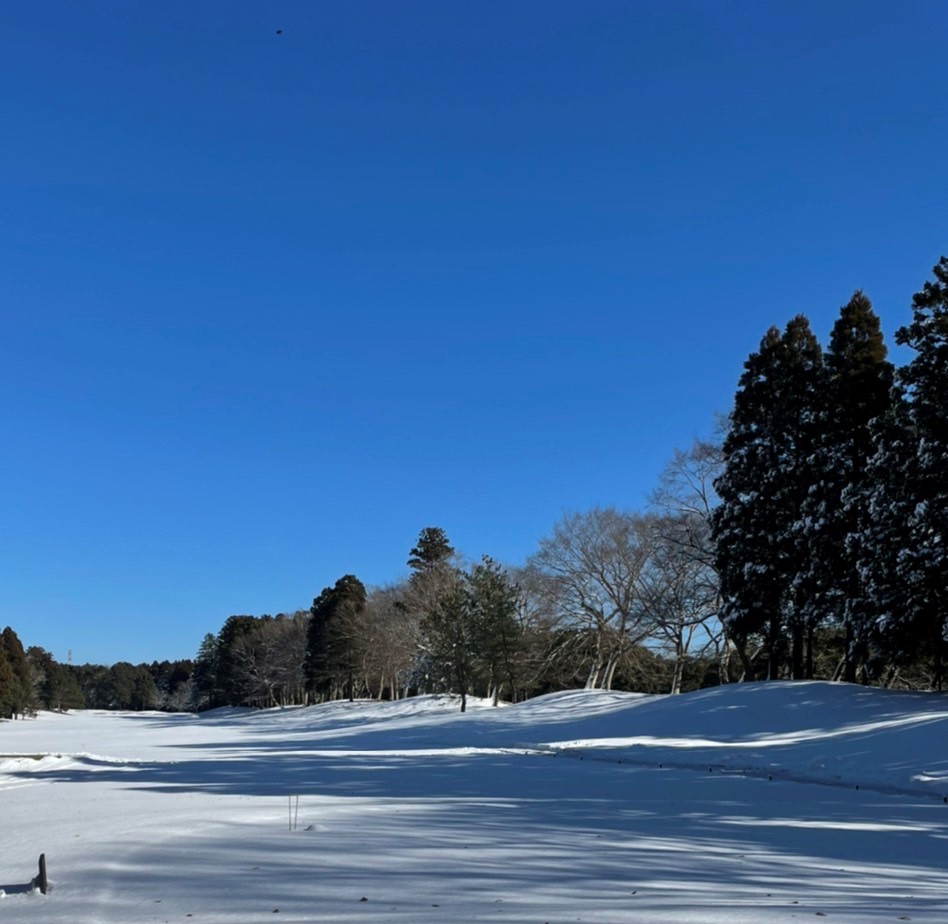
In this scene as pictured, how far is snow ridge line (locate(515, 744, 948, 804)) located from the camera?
1504 centimetres

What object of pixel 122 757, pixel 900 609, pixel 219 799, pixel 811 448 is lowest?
pixel 122 757

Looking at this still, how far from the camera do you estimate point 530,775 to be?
56.4ft

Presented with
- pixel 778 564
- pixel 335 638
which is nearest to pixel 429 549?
pixel 335 638

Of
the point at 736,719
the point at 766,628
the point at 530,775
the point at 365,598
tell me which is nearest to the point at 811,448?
the point at 766,628

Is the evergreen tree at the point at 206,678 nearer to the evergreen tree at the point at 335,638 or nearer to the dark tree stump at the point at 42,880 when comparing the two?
the evergreen tree at the point at 335,638

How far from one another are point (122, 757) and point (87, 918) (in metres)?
22.1

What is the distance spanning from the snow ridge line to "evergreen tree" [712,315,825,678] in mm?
10706

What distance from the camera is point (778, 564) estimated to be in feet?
102

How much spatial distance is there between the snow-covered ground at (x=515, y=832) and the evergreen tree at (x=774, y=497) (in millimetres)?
6960

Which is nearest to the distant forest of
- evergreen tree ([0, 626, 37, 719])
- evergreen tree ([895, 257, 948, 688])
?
evergreen tree ([895, 257, 948, 688])

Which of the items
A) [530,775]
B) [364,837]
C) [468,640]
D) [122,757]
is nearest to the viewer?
[364,837]

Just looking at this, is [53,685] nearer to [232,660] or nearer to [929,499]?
[232,660]

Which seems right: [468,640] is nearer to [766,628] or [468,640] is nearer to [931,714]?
[766,628]

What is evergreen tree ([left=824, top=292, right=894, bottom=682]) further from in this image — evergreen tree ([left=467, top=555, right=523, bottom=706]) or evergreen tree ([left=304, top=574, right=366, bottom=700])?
evergreen tree ([left=304, top=574, right=366, bottom=700])
